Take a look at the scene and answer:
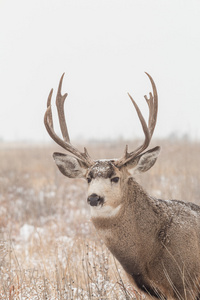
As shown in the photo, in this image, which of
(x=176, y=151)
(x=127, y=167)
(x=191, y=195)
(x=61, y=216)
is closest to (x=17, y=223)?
(x=61, y=216)

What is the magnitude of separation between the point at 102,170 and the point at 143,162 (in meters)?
0.44

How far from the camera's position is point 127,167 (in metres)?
3.77

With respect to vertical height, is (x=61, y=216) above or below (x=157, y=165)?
below

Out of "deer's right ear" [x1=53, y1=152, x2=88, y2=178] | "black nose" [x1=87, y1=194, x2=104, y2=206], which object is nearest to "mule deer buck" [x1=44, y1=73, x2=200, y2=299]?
"black nose" [x1=87, y1=194, x2=104, y2=206]

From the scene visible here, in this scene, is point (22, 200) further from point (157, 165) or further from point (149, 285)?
point (149, 285)

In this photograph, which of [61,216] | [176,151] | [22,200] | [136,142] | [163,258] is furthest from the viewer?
[176,151]

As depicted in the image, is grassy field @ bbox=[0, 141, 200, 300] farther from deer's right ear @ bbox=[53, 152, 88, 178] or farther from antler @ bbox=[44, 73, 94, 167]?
antler @ bbox=[44, 73, 94, 167]

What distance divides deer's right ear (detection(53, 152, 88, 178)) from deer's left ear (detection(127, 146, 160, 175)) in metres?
0.44

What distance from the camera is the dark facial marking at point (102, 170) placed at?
139 inches

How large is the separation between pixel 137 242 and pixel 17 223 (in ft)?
18.3

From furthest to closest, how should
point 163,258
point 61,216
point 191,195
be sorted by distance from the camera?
point 61,216
point 191,195
point 163,258

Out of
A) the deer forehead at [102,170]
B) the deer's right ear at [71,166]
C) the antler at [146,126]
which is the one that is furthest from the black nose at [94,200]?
the deer's right ear at [71,166]

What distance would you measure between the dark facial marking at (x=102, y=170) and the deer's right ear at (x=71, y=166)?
28 centimetres

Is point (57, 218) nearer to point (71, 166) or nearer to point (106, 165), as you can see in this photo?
point (71, 166)
